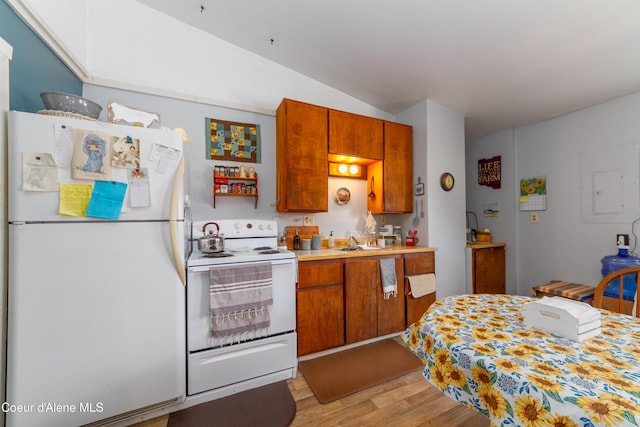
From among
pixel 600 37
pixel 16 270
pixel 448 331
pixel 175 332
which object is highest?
pixel 600 37

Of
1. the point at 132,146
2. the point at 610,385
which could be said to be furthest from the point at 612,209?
the point at 132,146

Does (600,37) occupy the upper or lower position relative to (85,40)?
lower

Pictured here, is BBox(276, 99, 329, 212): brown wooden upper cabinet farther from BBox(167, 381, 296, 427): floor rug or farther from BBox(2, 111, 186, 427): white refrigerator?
BBox(167, 381, 296, 427): floor rug

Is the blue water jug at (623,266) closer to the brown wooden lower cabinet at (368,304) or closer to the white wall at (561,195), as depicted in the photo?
the white wall at (561,195)

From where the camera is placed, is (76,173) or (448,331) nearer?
(448,331)

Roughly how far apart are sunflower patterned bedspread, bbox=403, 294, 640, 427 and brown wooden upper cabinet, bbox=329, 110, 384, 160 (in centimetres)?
185

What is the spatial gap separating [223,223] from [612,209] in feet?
12.6

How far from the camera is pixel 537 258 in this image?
10.2 ft

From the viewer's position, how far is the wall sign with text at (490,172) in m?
3.51

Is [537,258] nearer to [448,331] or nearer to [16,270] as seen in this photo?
[448,331]

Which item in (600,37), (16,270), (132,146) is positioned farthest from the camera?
(600,37)

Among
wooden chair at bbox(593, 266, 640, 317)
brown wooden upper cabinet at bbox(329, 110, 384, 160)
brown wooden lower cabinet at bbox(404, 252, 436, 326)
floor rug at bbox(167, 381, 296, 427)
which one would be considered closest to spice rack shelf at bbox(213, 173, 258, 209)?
brown wooden upper cabinet at bbox(329, 110, 384, 160)

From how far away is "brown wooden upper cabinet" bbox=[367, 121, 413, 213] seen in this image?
8.98 feet

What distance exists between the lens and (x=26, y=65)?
4.59ft
